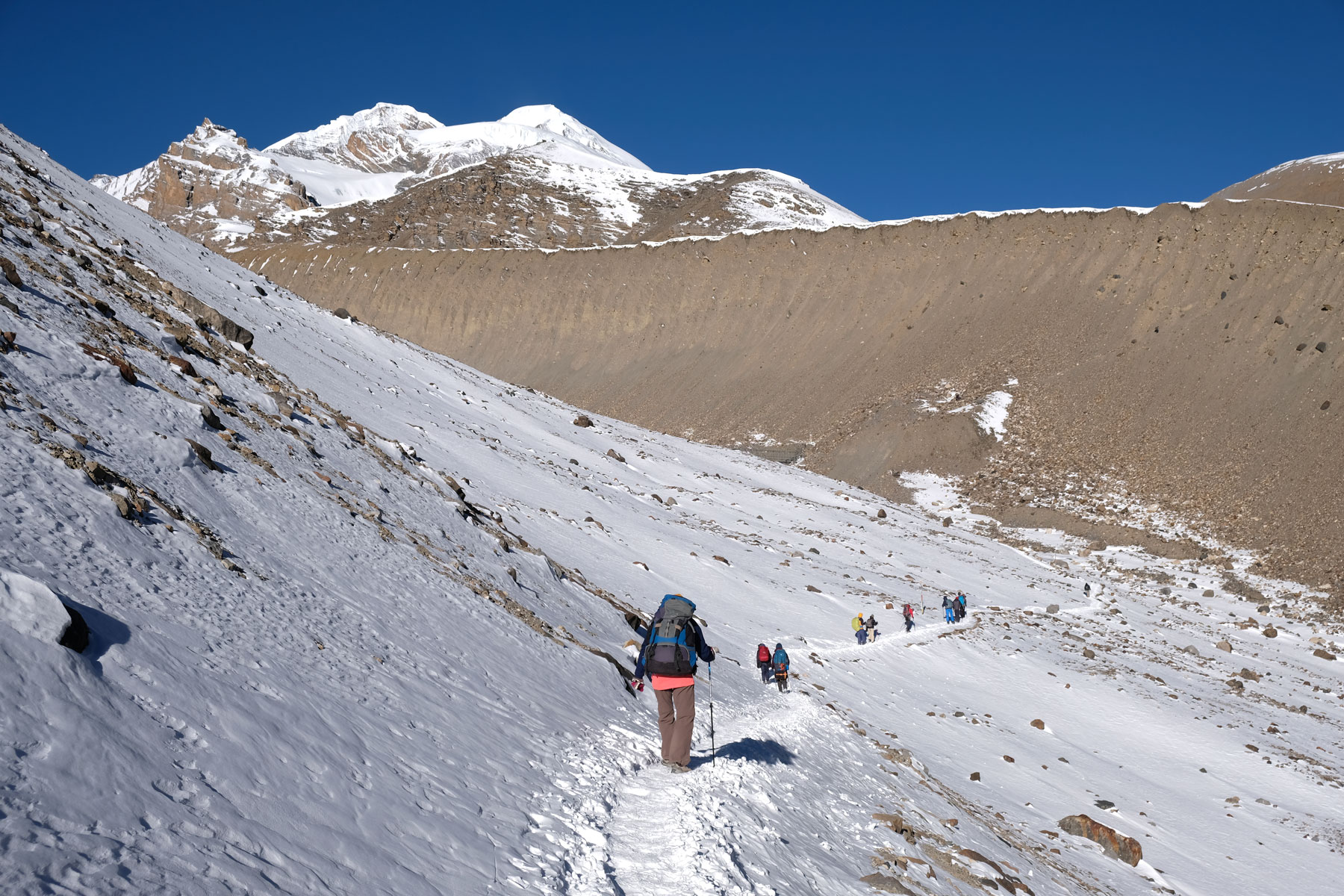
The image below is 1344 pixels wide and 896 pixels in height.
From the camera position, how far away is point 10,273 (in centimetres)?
1059

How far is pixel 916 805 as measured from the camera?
9578 millimetres

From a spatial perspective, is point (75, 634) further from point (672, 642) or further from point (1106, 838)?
point (1106, 838)

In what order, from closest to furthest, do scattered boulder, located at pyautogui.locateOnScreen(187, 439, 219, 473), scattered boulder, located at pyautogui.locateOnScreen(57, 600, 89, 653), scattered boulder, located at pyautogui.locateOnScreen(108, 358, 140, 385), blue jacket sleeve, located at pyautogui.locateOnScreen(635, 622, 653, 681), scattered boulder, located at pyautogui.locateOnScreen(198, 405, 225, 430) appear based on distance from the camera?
scattered boulder, located at pyautogui.locateOnScreen(57, 600, 89, 653)
blue jacket sleeve, located at pyautogui.locateOnScreen(635, 622, 653, 681)
scattered boulder, located at pyautogui.locateOnScreen(187, 439, 219, 473)
scattered boulder, located at pyautogui.locateOnScreen(108, 358, 140, 385)
scattered boulder, located at pyautogui.locateOnScreen(198, 405, 225, 430)

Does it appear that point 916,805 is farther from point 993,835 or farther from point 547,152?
point 547,152

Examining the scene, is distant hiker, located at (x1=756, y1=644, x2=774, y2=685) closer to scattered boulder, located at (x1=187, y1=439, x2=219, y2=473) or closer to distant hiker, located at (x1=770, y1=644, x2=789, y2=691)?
distant hiker, located at (x1=770, y1=644, x2=789, y2=691)

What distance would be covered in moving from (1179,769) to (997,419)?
36.6 meters

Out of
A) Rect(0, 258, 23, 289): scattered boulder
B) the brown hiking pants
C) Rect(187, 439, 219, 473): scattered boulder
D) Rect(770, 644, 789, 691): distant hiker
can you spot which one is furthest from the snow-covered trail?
Rect(0, 258, 23, 289): scattered boulder

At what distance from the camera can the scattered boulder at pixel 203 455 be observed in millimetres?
9039

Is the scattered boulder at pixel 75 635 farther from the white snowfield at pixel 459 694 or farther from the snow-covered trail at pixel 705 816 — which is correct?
the snow-covered trail at pixel 705 816

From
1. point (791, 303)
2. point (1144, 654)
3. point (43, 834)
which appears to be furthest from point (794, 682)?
point (791, 303)

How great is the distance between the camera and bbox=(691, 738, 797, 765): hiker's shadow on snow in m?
8.42

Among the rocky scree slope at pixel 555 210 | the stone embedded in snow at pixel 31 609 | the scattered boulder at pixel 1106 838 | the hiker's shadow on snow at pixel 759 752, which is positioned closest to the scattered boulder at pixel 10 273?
the stone embedded in snow at pixel 31 609

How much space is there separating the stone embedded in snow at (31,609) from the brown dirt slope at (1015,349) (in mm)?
40070

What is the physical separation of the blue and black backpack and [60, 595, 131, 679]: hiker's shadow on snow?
3.92 m
